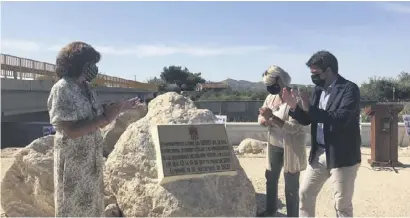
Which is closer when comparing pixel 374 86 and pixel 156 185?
pixel 156 185

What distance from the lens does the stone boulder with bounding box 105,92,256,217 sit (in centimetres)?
459

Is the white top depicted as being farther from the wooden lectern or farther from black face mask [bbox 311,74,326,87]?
the wooden lectern

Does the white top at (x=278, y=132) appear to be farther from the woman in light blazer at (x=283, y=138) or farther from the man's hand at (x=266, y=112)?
the man's hand at (x=266, y=112)

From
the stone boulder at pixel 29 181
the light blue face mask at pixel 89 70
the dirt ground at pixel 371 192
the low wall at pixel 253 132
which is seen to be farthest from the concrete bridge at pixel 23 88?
the light blue face mask at pixel 89 70

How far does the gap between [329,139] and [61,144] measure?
2.19m

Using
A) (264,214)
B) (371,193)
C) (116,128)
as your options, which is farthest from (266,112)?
(116,128)

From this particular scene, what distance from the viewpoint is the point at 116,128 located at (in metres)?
7.58

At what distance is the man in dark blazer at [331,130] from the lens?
3959 mm

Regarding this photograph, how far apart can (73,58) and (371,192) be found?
17.7ft

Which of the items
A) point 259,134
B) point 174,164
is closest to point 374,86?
point 259,134

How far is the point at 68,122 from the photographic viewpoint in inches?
131

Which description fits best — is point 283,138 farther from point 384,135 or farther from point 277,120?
point 384,135

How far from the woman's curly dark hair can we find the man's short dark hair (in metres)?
1.92

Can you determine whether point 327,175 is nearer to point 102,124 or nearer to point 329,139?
point 329,139
